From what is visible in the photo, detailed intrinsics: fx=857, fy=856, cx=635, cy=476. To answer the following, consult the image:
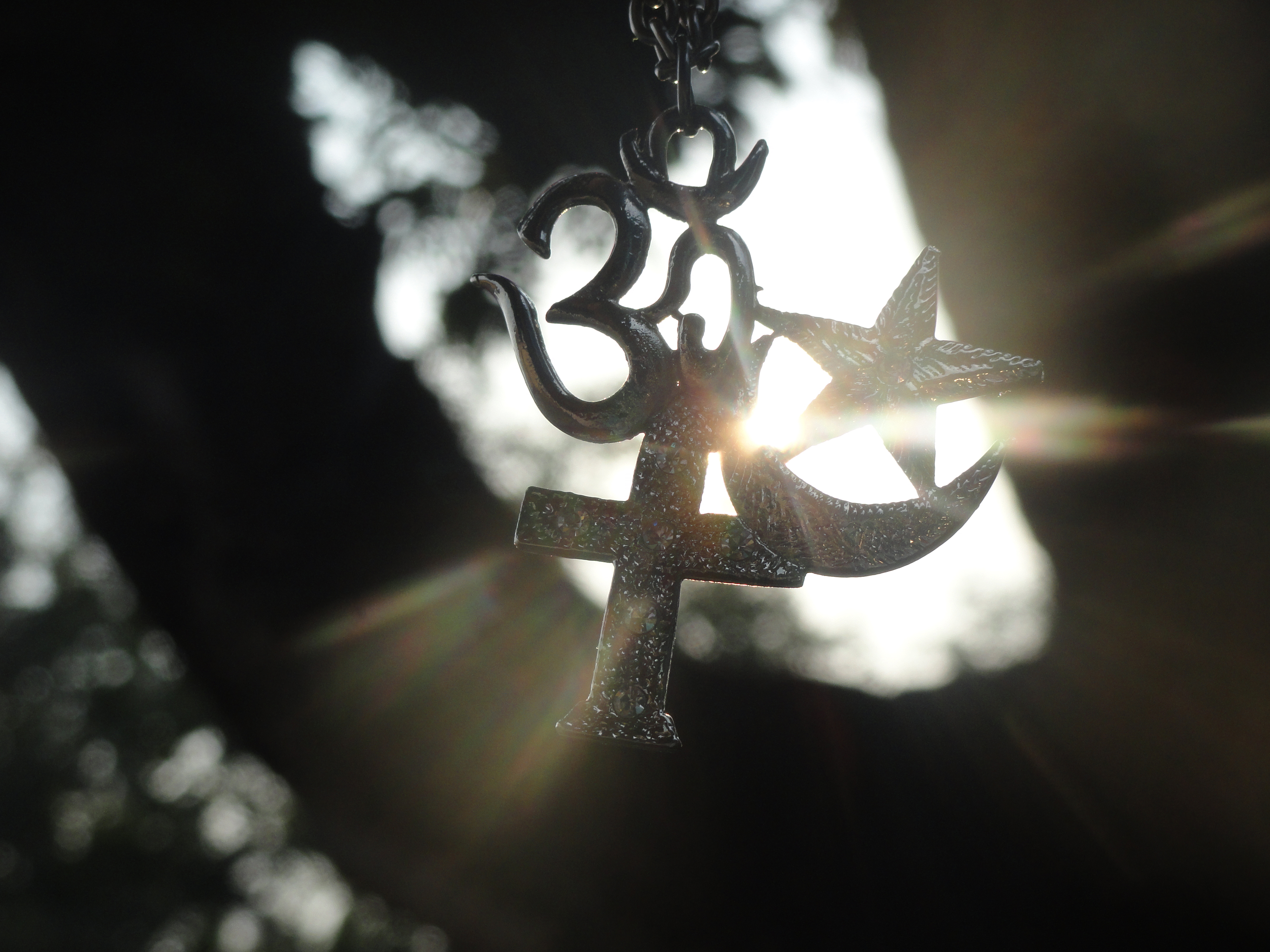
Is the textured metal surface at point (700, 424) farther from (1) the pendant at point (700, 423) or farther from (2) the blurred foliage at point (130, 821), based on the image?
(2) the blurred foliage at point (130, 821)

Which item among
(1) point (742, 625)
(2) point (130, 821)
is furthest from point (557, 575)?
(2) point (130, 821)

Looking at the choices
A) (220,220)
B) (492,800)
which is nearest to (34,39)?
(220,220)

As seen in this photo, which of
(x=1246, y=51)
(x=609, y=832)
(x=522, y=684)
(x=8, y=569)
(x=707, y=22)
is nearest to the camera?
(x=707, y=22)

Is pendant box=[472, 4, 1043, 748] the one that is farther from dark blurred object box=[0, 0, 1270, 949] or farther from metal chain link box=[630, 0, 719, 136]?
dark blurred object box=[0, 0, 1270, 949]

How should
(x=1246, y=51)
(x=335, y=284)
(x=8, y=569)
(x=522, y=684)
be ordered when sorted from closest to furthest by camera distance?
(x=1246, y=51) → (x=522, y=684) → (x=335, y=284) → (x=8, y=569)

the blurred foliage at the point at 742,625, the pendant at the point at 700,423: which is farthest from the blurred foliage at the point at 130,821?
the pendant at the point at 700,423

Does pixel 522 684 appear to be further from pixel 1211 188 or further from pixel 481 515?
pixel 1211 188

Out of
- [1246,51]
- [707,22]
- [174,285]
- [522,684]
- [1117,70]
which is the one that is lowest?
[522,684]

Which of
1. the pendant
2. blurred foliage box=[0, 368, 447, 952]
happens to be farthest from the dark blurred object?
blurred foliage box=[0, 368, 447, 952]
